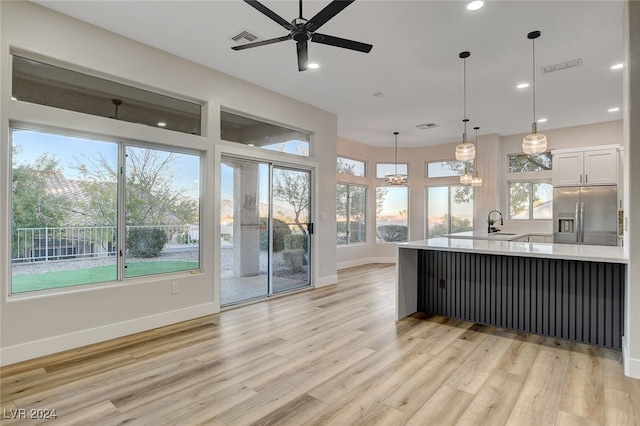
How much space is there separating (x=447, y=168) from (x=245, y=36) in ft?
21.8

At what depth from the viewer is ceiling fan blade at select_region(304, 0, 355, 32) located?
7.52ft

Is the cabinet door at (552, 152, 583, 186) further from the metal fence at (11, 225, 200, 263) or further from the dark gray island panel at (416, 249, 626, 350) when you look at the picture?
the metal fence at (11, 225, 200, 263)

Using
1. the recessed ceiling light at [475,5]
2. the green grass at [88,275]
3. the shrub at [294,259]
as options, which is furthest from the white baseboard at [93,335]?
the recessed ceiling light at [475,5]

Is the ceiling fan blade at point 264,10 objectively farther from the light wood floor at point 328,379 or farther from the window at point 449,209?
the window at point 449,209

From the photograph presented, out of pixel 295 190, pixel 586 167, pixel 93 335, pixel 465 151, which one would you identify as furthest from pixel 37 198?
pixel 586 167

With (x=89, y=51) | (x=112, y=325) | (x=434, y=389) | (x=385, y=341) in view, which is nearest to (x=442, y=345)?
(x=385, y=341)

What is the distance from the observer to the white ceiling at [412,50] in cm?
308

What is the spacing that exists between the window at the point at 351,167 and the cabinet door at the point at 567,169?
417 centimetres

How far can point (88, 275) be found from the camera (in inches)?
137

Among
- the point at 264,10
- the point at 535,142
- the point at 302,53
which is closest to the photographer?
the point at 264,10

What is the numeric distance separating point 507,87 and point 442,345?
3836 millimetres

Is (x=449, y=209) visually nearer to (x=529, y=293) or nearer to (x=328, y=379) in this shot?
(x=529, y=293)

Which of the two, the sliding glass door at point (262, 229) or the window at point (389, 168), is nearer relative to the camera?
the sliding glass door at point (262, 229)

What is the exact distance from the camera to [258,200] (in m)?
5.09
